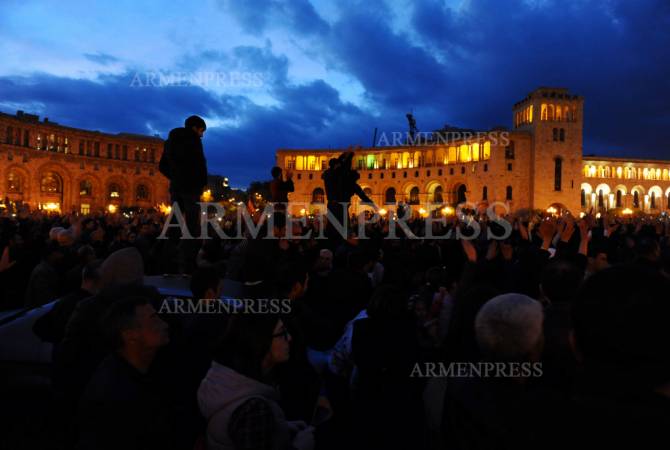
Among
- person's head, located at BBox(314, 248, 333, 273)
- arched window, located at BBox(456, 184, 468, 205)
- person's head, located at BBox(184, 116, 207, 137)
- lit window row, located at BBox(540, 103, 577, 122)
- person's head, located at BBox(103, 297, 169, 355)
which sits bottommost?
person's head, located at BBox(103, 297, 169, 355)

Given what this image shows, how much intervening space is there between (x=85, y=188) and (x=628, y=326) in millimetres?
81496

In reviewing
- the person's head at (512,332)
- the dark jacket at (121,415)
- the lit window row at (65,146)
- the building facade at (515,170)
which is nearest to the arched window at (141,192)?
the lit window row at (65,146)

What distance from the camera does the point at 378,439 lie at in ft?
12.6

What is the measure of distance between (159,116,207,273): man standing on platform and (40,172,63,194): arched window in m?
70.5

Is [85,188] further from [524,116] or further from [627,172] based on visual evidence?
[627,172]

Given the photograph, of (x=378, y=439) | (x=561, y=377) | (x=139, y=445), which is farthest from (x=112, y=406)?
(x=561, y=377)

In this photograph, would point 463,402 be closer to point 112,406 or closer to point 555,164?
point 112,406

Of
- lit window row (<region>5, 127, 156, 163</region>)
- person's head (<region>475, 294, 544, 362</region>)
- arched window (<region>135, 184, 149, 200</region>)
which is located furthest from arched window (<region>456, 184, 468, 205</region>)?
person's head (<region>475, 294, 544, 362</region>)

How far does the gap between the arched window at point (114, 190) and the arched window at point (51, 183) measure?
816 centimetres

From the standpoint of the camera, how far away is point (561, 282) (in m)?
3.71

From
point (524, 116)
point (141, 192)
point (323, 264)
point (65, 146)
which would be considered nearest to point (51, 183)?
point (65, 146)

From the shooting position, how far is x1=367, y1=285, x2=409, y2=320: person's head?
3902 mm

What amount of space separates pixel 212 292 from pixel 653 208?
110 metres

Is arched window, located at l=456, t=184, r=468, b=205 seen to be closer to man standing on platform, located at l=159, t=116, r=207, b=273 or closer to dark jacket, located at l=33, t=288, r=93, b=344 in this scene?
man standing on platform, located at l=159, t=116, r=207, b=273
